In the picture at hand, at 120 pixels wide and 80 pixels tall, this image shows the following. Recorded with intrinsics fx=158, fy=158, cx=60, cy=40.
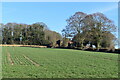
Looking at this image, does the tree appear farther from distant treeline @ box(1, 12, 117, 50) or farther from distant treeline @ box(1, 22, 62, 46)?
distant treeline @ box(1, 22, 62, 46)

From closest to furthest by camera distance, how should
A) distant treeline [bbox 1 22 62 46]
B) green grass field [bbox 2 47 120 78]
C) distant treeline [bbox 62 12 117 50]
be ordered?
green grass field [bbox 2 47 120 78] < distant treeline [bbox 62 12 117 50] < distant treeline [bbox 1 22 62 46]

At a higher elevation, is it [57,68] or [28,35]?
[28,35]

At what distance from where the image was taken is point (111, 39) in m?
38.8

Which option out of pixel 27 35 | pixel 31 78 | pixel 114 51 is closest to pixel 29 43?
pixel 27 35

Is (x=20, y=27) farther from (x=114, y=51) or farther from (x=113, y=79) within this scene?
(x=113, y=79)

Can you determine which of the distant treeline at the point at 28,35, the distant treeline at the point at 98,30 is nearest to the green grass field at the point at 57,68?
the distant treeline at the point at 98,30

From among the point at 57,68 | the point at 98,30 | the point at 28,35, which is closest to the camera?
the point at 57,68

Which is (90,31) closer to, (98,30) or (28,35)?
(98,30)

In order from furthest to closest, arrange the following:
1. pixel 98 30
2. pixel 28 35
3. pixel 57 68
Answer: pixel 28 35 < pixel 98 30 < pixel 57 68

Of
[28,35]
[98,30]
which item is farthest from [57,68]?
[28,35]

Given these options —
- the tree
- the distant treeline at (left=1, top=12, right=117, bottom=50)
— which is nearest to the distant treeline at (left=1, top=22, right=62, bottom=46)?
the distant treeline at (left=1, top=12, right=117, bottom=50)

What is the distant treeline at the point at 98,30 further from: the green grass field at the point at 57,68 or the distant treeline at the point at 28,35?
the distant treeline at the point at 28,35

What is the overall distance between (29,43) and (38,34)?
6227 mm

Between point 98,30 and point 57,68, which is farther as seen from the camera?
point 98,30
